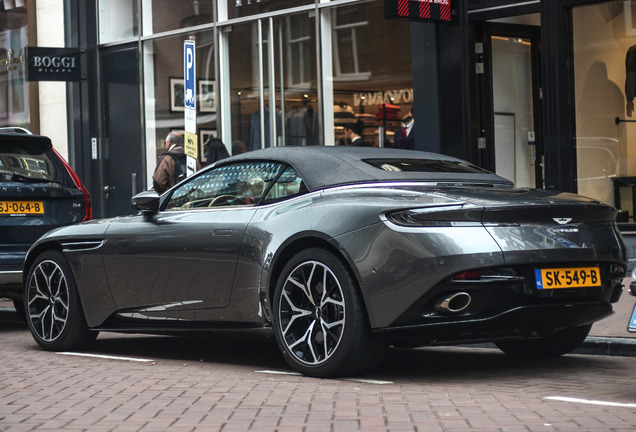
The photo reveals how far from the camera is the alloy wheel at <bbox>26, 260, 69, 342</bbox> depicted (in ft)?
27.2

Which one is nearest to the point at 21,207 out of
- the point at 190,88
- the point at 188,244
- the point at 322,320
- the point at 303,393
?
the point at 190,88

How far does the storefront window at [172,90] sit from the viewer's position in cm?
1744

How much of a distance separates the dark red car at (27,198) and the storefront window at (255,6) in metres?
6.37

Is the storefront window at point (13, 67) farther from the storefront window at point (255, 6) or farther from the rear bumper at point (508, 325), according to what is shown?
the rear bumper at point (508, 325)

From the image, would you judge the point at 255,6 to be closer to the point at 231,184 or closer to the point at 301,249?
the point at 231,184

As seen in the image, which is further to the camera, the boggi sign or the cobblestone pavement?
the boggi sign

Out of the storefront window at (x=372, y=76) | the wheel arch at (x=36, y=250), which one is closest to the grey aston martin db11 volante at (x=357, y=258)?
the wheel arch at (x=36, y=250)

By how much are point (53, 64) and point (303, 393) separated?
572 inches

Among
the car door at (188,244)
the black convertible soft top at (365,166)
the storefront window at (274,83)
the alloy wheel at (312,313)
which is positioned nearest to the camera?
the alloy wheel at (312,313)

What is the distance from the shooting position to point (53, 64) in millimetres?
19344

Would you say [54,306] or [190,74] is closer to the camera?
[54,306]

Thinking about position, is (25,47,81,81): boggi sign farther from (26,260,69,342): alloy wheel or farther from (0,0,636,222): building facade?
(26,260,69,342): alloy wheel

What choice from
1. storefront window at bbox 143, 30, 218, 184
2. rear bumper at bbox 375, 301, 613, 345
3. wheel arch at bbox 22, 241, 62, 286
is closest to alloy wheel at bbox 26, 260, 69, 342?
wheel arch at bbox 22, 241, 62, 286

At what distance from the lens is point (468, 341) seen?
6.27 m
